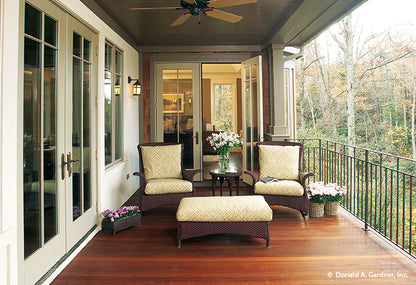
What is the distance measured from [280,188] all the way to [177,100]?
9.83ft

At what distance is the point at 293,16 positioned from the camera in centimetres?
410

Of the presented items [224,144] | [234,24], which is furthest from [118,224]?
[234,24]

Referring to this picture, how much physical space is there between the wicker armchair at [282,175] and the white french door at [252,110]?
870 millimetres

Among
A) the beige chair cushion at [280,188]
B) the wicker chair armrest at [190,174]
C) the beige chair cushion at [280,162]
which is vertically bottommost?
the beige chair cushion at [280,188]

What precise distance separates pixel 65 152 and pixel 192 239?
157 centimetres

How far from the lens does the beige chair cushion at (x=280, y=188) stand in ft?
12.7

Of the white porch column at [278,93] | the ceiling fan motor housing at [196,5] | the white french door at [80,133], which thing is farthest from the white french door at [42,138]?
the white porch column at [278,93]

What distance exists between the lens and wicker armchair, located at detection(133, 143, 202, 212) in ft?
13.1

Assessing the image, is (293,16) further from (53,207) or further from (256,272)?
(53,207)

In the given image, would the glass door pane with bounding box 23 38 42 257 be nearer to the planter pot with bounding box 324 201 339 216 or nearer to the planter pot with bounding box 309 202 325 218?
the planter pot with bounding box 309 202 325 218

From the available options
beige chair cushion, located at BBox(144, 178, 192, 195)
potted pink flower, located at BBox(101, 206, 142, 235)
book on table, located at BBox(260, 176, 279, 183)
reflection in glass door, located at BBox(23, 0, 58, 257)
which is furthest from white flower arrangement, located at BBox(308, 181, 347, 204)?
reflection in glass door, located at BBox(23, 0, 58, 257)

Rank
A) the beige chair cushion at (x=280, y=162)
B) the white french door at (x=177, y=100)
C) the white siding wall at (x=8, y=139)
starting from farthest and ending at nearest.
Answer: the white french door at (x=177, y=100)
the beige chair cushion at (x=280, y=162)
the white siding wall at (x=8, y=139)

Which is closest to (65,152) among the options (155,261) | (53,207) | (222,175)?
(53,207)

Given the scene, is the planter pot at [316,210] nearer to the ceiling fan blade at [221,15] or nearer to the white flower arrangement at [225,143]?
the white flower arrangement at [225,143]
